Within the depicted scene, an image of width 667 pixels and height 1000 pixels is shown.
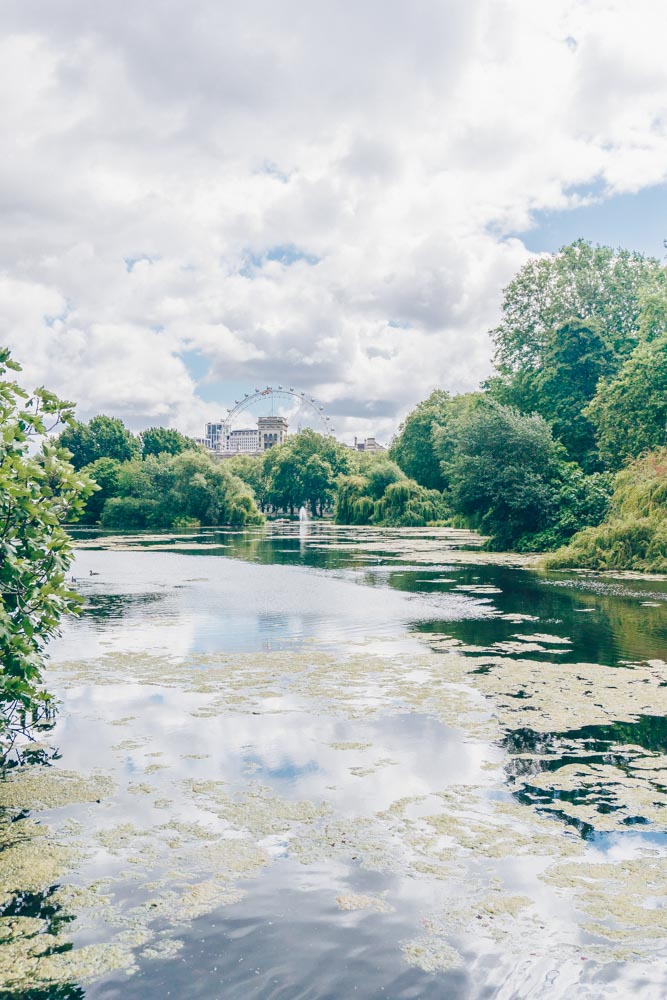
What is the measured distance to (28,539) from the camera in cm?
609

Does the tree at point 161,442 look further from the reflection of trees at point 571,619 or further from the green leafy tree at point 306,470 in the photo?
the reflection of trees at point 571,619

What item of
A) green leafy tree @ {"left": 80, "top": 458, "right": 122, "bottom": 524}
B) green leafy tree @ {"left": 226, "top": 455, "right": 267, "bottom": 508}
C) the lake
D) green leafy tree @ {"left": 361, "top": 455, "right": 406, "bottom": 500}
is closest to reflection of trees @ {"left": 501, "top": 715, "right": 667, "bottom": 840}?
the lake

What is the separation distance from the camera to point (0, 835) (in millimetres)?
5598

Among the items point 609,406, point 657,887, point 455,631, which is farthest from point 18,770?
point 609,406

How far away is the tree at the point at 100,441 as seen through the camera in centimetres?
9462

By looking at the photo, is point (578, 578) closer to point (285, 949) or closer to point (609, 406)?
point (609, 406)

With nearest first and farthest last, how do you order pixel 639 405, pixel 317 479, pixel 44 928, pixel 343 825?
pixel 44 928 < pixel 343 825 < pixel 639 405 < pixel 317 479

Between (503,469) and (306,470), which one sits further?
(306,470)

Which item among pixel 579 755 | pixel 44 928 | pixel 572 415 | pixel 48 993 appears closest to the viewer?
pixel 48 993

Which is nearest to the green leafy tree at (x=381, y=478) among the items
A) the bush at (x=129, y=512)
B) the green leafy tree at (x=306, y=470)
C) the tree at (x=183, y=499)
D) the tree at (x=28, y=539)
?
the tree at (x=183, y=499)

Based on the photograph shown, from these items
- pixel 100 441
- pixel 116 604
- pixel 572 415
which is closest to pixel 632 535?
pixel 116 604

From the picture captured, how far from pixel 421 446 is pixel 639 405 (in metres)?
52.2

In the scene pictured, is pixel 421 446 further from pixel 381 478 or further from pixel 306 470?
pixel 306 470

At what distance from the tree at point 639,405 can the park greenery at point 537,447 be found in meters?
0.06
